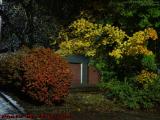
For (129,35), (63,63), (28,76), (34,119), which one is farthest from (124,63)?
(34,119)

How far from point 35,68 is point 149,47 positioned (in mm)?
5408

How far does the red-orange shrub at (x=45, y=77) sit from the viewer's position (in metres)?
15.3

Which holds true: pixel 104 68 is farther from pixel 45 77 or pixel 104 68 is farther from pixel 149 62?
pixel 45 77

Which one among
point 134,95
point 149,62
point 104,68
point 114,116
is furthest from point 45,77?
point 149,62

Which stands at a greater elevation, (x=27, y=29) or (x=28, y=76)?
(x=27, y=29)

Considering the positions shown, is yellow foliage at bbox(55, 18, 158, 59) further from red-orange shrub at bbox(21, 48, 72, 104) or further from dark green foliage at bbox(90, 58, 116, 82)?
red-orange shrub at bbox(21, 48, 72, 104)

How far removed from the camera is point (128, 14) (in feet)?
58.5

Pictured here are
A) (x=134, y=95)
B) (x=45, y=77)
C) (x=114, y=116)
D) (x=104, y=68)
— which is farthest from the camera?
(x=104, y=68)

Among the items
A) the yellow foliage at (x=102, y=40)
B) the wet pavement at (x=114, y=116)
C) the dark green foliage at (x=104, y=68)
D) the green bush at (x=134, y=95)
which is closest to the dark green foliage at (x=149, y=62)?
the yellow foliage at (x=102, y=40)

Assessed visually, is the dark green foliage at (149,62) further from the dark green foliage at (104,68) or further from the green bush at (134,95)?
the dark green foliage at (104,68)

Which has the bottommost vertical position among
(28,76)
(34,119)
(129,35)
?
(34,119)

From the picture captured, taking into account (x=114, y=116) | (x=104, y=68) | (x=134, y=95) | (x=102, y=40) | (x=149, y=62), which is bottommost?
(x=114, y=116)

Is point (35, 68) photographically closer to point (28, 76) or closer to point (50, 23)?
point (28, 76)

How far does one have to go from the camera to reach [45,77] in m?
15.4
